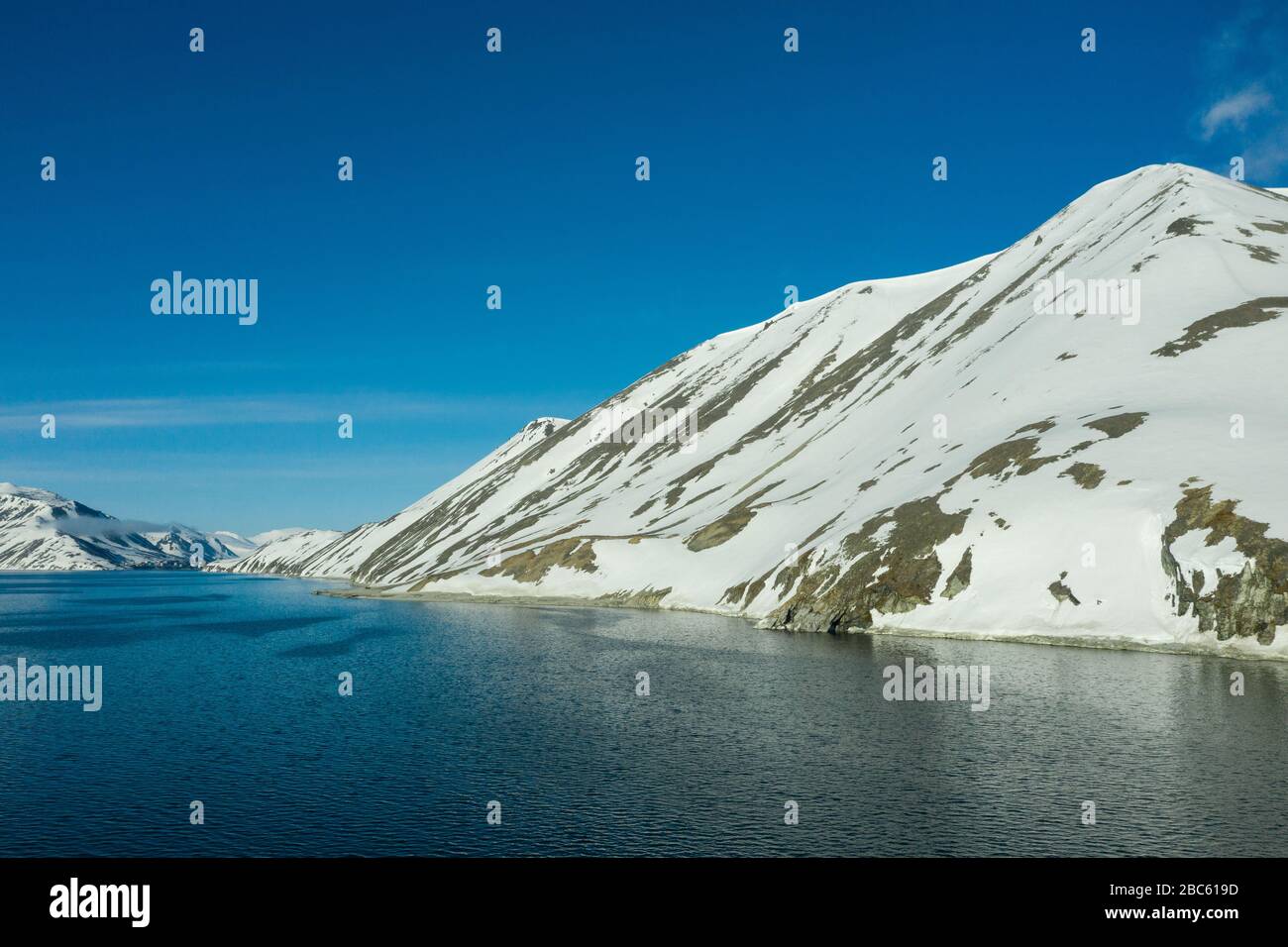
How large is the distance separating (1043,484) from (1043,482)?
1.47 ft

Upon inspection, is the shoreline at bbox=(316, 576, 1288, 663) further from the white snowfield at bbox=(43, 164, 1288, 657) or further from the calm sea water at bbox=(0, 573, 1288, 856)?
the calm sea water at bbox=(0, 573, 1288, 856)

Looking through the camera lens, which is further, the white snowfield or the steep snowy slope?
the steep snowy slope

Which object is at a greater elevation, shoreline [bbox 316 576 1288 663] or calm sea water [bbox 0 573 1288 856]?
shoreline [bbox 316 576 1288 663]

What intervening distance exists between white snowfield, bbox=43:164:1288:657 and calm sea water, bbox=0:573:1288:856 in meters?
7.94

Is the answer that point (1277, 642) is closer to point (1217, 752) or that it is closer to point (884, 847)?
→ point (1217, 752)

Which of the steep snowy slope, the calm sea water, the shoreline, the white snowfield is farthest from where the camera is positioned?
the steep snowy slope

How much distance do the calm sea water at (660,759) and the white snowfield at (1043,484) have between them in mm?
7943

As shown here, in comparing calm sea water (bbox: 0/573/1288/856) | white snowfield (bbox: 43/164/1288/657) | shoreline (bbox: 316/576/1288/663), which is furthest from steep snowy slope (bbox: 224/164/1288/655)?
calm sea water (bbox: 0/573/1288/856)

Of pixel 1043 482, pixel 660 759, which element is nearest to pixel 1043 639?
pixel 1043 482

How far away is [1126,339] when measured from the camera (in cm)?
11100

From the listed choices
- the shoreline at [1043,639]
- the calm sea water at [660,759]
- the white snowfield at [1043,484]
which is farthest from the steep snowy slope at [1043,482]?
the calm sea water at [660,759]

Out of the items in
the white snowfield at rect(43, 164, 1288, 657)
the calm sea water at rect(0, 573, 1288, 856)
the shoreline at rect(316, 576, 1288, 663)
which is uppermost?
the white snowfield at rect(43, 164, 1288, 657)

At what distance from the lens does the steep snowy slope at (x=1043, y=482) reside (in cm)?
7206

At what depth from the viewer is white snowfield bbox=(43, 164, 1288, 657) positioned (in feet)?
236
